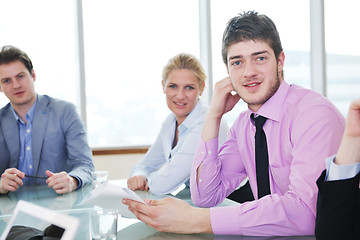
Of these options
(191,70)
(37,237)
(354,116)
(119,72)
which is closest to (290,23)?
(119,72)

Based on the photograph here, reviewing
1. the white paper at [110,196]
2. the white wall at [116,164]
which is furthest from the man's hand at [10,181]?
the white wall at [116,164]

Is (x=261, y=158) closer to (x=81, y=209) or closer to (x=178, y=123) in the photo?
(x=81, y=209)

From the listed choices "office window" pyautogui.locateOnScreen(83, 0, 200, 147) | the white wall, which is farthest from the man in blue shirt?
"office window" pyautogui.locateOnScreen(83, 0, 200, 147)

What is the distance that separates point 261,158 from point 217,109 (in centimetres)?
31

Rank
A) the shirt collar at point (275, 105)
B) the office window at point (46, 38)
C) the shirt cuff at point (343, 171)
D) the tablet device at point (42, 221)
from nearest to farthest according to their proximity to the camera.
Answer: the tablet device at point (42, 221) → the shirt cuff at point (343, 171) → the shirt collar at point (275, 105) → the office window at point (46, 38)

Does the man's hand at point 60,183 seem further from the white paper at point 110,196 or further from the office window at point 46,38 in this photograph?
the office window at point 46,38

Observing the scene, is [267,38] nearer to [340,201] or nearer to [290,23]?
[340,201]

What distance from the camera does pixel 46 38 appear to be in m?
4.58

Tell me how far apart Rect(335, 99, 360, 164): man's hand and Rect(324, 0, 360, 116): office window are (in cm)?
430

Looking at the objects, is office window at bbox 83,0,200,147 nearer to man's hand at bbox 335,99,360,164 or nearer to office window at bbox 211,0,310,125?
office window at bbox 211,0,310,125

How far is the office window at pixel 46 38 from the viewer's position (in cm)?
447

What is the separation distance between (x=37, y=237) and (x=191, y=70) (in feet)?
5.10

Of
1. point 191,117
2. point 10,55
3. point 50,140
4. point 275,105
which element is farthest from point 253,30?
point 10,55

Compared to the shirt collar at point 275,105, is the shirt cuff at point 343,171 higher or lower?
lower
